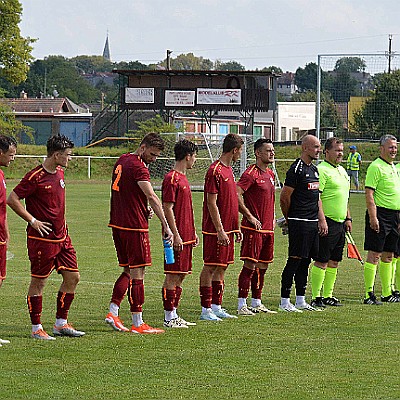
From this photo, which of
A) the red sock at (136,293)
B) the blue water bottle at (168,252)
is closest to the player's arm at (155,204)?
the blue water bottle at (168,252)

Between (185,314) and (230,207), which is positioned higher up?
(230,207)

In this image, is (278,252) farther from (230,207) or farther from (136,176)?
(136,176)

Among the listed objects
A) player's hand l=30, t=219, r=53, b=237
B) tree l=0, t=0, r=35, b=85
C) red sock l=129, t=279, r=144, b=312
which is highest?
tree l=0, t=0, r=35, b=85

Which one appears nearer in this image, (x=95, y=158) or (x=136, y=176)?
(x=136, y=176)

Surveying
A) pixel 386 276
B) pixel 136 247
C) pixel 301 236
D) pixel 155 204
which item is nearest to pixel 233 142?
pixel 301 236

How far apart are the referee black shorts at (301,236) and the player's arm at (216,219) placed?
134cm

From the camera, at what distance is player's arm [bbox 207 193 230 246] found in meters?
11.0

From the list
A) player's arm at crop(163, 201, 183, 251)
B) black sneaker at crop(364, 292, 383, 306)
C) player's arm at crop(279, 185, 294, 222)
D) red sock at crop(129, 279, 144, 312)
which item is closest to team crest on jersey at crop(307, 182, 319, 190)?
player's arm at crop(279, 185, 294, 222)

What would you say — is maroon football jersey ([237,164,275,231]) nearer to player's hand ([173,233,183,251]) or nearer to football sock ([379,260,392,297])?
player's hand ([173,233,183,251])

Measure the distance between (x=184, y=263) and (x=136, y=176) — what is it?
4.18ft

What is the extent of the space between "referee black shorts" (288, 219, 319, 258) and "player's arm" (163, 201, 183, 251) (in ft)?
6.79

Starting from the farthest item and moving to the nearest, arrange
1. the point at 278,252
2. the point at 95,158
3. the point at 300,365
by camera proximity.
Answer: the point at 95,158 < the point at 278,252 < the point at 300,365

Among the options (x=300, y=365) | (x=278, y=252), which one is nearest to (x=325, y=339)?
(x=300, y=365)

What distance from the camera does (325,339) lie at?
9875mm
